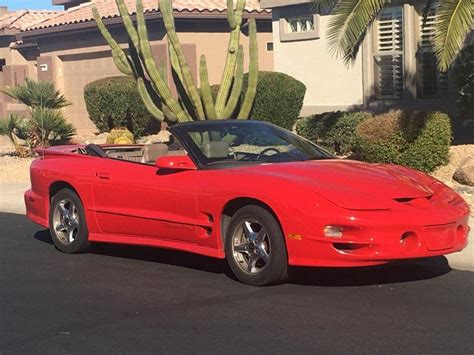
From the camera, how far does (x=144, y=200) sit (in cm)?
783

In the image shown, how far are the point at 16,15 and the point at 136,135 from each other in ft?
51.6

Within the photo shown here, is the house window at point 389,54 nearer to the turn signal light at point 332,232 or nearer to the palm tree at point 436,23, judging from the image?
the palm tree at point 436,23

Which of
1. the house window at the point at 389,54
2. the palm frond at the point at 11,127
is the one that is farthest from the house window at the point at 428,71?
the palm frond at the point at 11,127

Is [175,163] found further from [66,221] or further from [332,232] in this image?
[66,221]

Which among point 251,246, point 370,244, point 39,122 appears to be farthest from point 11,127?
point 370,244

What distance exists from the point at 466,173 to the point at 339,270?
479cm

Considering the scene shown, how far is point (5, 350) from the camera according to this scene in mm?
5469

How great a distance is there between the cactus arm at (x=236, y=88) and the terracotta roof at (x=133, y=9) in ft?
22.4

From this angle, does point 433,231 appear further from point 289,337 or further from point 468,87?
point 468,87

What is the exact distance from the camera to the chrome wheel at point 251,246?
6910 millimetres

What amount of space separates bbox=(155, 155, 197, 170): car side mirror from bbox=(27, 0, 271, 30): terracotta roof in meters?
15.2

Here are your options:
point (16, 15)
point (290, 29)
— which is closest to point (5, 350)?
point (290, 29)

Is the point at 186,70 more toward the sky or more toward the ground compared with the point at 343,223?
→ more toward the sky

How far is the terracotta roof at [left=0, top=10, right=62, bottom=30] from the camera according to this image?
31.3m
